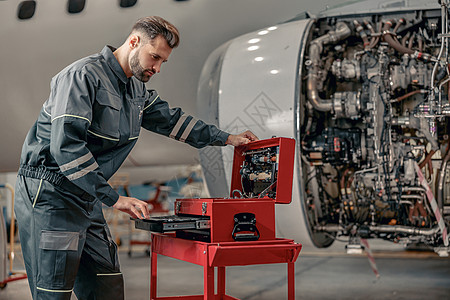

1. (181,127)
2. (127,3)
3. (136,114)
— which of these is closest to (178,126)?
(181,127)

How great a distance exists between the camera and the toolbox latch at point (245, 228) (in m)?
2.21

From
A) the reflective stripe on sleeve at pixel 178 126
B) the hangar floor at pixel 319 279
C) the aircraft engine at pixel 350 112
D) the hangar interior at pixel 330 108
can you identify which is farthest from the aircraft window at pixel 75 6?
the reflective stripe on sleeve at pixel 178 126

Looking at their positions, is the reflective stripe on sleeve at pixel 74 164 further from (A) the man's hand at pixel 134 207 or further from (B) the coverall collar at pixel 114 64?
(B) the coverall collar at pixel 114 64

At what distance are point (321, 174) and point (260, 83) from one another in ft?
2.78

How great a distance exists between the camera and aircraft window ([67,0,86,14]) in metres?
5.04

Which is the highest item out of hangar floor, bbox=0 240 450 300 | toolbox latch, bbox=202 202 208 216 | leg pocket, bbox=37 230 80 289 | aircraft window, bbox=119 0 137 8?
aircraft window, bbox=119 0 137 8

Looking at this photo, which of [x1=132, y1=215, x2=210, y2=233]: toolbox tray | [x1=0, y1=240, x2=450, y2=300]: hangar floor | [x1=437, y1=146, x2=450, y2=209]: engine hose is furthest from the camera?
[x1=0, y1=240, x2=450, y2=300]: hangar floor

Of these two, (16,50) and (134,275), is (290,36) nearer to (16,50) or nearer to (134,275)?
(16,50)

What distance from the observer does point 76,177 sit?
81.7 inches

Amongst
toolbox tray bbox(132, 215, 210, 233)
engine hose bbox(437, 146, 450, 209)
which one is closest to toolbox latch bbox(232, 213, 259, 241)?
toolbox tray bbox(132, 215, 210, 233)

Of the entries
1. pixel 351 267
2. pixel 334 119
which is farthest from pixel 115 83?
pixel 351 267

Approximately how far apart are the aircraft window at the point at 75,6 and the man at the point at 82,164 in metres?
2.81

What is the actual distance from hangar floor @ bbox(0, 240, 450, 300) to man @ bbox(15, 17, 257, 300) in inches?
88.3

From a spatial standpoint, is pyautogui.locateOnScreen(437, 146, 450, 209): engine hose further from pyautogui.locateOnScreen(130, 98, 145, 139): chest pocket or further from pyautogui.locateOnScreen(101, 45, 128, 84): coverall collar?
pyautogui.locateOnScreen(101, 45, 128, 84): coverall collar
